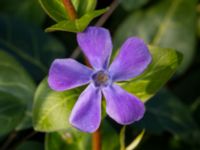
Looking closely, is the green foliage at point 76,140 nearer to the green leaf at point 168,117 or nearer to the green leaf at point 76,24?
the green leaf at point 168,117

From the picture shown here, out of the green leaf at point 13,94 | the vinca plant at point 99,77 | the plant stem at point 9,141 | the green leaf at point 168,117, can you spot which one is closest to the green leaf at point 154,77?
the vinca plant at point 99,77

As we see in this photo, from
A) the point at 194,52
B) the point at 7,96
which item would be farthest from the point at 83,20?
the point at 194,52

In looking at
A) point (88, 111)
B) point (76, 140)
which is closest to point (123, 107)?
point (88, 111)

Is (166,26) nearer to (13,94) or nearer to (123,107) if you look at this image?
(13,94)

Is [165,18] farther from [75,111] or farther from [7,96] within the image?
[75,111]

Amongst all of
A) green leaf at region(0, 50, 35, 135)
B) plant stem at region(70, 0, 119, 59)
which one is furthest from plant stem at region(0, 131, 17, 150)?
plant stem at region(70, 0, 119, 59)

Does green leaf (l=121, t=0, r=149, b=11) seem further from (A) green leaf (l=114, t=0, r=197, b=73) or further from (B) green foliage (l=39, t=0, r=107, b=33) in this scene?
(B) green foliage (l=39, t=0, r=107, b=33)
